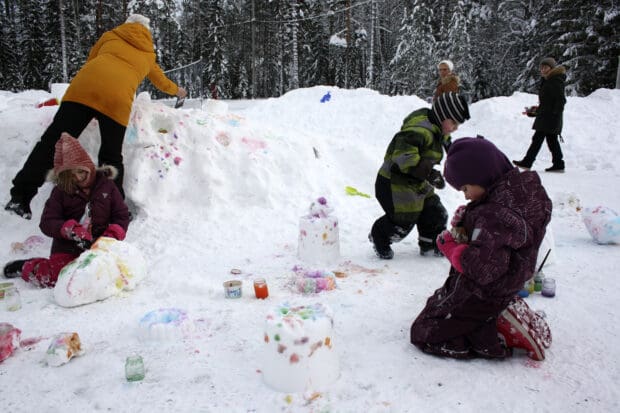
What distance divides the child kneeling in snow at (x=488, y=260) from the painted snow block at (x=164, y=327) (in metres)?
1.34

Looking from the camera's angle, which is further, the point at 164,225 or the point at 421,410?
the point at 164,225

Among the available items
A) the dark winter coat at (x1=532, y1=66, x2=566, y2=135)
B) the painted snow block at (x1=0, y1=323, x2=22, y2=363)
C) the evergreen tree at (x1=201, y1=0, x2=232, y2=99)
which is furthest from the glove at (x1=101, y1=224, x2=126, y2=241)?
the evergreen tree at (x1=201, y1=0, x2=232, y2=99)

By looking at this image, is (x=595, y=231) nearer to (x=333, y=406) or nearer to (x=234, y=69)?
(x=333, y=406)

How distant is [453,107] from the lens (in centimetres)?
366

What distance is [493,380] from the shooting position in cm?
222

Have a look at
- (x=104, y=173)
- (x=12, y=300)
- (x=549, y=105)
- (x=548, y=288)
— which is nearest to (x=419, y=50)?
(x=549, y=105)

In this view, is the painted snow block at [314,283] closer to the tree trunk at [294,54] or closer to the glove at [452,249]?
the glove at [452,249]

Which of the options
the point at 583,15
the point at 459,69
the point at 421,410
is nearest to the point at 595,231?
the point at 421,410

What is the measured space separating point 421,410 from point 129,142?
14.3 feet

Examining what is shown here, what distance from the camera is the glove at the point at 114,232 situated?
3.73 meters

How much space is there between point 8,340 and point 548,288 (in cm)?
341

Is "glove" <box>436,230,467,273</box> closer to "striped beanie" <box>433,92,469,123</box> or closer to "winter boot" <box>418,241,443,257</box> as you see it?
"striped beanie" <box>433,92,469,123</box>

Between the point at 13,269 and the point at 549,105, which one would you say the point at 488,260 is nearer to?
the point at 13,269

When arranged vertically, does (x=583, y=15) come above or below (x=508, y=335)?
above
